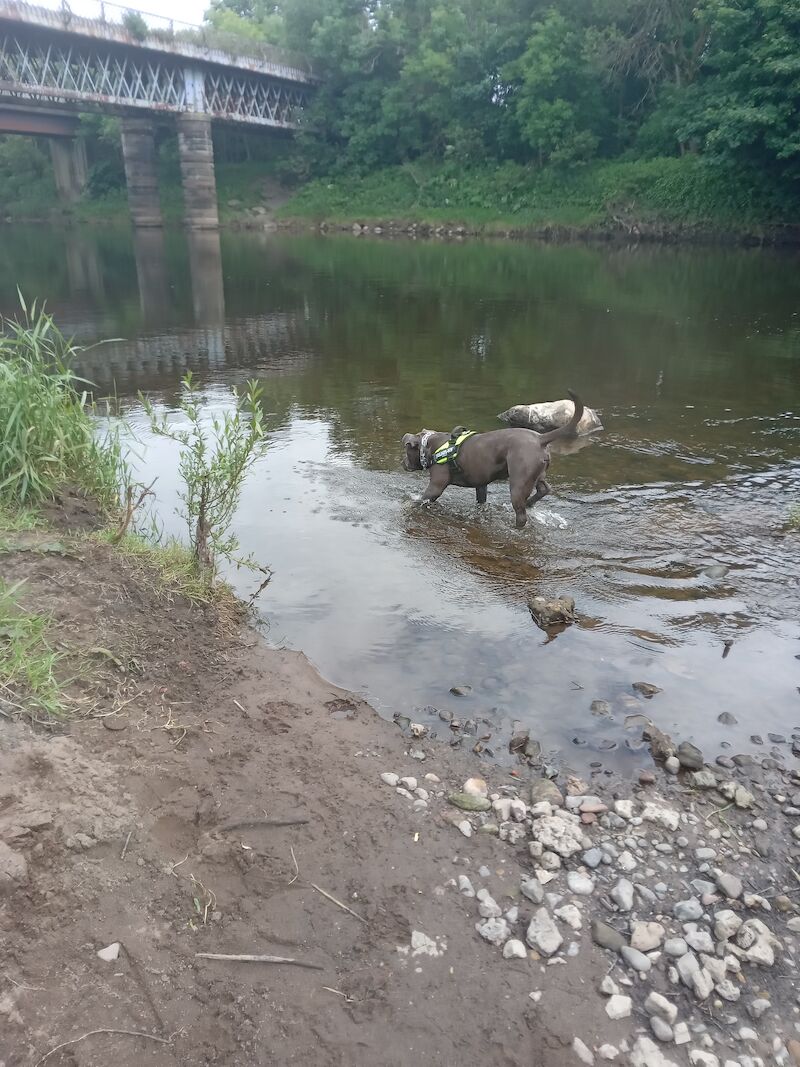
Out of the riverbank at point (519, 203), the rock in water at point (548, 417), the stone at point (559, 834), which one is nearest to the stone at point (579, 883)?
the stone at point (559, 834)

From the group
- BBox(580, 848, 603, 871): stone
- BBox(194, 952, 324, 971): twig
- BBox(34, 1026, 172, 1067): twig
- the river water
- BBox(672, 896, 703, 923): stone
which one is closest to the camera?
BBox(34, 1026, 172, 1067): twig

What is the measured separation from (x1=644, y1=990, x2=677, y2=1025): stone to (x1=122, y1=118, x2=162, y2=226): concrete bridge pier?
57303 mm

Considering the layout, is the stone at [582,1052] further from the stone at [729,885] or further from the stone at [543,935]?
the stone at [729,885]

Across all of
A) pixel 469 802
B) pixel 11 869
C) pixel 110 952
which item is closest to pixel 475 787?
pixel 469 802

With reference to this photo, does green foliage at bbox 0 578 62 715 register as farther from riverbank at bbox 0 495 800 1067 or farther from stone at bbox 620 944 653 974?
stone at bbox 620 944 653 974

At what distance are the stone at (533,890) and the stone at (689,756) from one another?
1.34 m

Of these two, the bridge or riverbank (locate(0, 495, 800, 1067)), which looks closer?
riverbank (locate(0, 495, 800, 1067))

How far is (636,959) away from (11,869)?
2.58 meters

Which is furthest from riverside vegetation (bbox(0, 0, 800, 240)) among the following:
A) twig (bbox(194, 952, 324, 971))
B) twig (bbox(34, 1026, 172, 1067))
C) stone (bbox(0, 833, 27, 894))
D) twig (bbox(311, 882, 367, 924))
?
twig (bbox(34, 1026, 172, 1067))

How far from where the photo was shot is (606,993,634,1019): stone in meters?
2.93

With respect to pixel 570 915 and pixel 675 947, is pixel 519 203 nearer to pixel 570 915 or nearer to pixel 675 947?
pixel 570 915

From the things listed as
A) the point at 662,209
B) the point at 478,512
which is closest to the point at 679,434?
the point at 478,512

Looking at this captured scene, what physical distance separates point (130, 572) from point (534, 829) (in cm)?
317

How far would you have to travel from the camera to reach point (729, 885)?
350 centimetres
